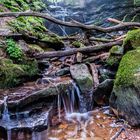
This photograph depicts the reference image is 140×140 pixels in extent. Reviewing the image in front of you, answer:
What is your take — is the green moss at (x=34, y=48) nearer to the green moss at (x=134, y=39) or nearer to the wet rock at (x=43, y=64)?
the wet rock at (x=43, y=64)

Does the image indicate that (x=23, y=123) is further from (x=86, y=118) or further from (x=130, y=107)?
(x=130, y=107)

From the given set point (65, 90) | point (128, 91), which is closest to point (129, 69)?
point (128, 91)

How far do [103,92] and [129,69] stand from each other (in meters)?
0.91

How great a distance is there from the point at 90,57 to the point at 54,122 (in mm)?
2431

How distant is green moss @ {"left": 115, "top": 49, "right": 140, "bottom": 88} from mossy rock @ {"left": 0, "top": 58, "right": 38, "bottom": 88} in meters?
2.13

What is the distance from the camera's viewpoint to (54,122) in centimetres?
541

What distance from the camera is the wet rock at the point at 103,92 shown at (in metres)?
5.96

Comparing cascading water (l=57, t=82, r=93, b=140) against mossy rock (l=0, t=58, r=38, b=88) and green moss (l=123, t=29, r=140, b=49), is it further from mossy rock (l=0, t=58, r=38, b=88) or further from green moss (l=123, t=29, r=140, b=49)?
green moss (l=123, t=29, r=140, b=49)

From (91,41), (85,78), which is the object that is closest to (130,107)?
(85,78)

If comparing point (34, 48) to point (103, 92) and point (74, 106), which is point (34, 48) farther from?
point (103, 92)

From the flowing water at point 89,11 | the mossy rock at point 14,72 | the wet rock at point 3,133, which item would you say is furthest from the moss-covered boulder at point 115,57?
the flowing water at point 89,11

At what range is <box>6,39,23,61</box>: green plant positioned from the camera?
6.53 meters

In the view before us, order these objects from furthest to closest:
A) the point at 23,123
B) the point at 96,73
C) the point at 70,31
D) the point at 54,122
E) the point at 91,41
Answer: the point at 70,31
the point at 91,41
the point at 96,73
the point at 54,122
the point at 23,123

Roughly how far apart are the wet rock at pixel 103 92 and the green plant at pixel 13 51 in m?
2.08
